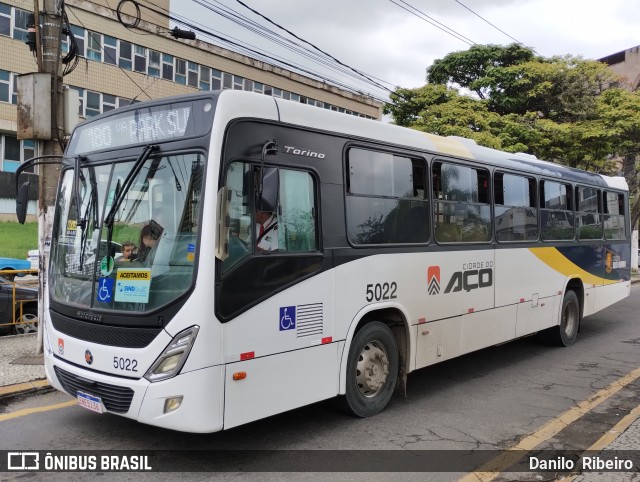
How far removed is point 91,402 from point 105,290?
2.89ft

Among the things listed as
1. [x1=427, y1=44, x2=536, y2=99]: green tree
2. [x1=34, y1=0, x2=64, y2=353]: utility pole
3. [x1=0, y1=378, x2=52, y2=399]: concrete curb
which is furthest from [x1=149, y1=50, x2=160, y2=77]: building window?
[x1=0, y1=378, x2=52, y2=399]: concrete curb

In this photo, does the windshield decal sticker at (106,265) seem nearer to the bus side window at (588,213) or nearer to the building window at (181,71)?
the bus side window at (588,213)

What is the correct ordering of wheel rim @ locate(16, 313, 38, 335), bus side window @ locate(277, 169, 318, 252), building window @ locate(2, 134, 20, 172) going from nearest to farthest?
bus side window @ locate(277, 169, 318, 252), wheel rim @ locate(16, 313, 38, 335), building window @ locate(2, 134, 20, 172)

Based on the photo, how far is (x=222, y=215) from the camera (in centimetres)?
420

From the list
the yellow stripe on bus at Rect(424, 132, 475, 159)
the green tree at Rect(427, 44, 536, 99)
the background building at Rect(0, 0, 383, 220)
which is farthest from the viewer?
the background building at Rect(0, 0, 383, 220)

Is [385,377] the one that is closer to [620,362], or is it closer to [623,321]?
[620,362]

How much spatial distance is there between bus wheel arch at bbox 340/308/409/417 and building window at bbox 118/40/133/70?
29100 mm

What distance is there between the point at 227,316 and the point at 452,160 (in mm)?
3840

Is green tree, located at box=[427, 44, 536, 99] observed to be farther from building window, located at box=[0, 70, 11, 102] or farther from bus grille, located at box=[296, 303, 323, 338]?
building window, located at box=[0, 70, 11, 102]

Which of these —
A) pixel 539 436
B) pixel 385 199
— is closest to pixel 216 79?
pixel 385 199

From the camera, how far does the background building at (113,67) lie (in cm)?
2811

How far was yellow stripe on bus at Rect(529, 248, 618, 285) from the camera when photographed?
8.67 meters

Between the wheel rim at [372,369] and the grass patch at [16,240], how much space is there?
84.4ft

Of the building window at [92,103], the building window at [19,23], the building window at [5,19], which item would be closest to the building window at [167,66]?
the building window at [92,103]
